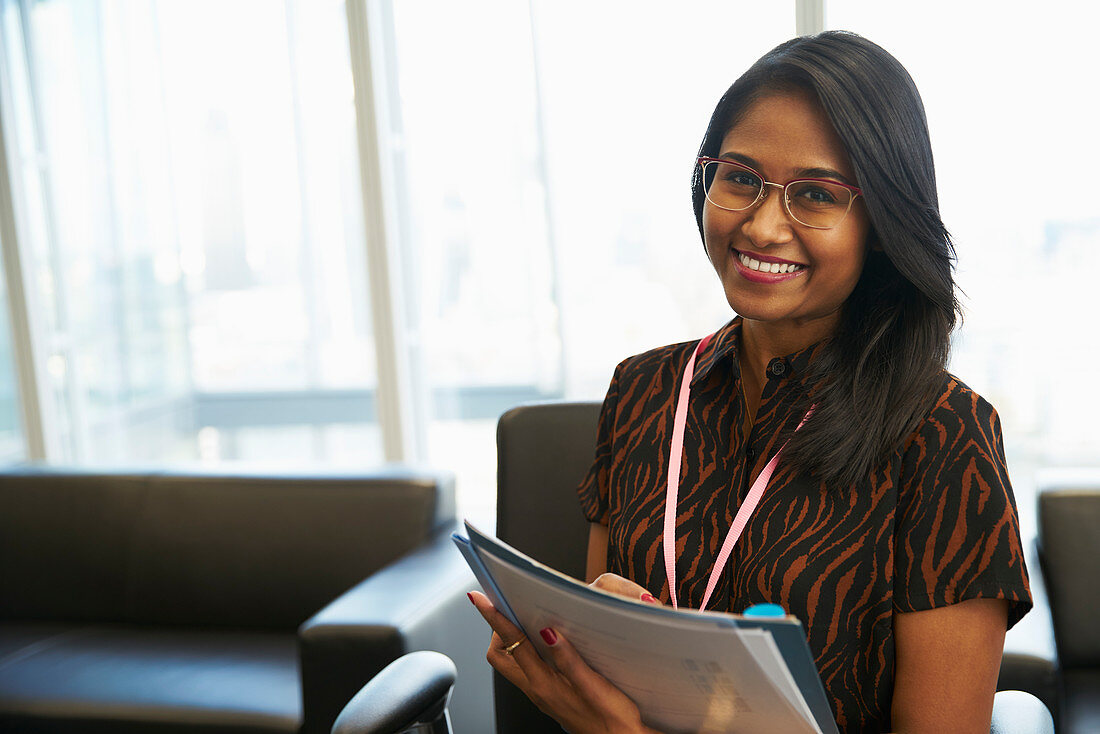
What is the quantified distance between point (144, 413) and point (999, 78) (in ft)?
9.83

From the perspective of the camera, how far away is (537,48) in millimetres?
2879

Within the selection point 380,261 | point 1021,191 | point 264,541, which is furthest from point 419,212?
point 1021,191

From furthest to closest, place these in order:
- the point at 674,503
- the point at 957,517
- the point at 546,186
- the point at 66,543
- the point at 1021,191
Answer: the point at 546,186 → the point at 66,543 → the point at 1021,191 → the point at 674,503 → the point at 957,517

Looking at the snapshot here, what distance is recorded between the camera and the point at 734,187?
1257 mm

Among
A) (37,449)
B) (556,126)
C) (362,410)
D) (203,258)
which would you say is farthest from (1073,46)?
(37,449)

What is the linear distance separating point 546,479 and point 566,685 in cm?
67

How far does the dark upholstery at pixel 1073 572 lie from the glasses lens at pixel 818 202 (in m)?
1.29

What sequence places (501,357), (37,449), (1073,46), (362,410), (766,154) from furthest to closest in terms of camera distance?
1. (37,449)
2. (362,410)
3. (501,357)
4. (1073,46)
5. (766,154)

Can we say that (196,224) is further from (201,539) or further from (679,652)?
(679,652)

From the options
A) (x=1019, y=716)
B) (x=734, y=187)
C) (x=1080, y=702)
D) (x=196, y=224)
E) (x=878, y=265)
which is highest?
(x=196, y=224)

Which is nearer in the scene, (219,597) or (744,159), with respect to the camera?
(744,159)

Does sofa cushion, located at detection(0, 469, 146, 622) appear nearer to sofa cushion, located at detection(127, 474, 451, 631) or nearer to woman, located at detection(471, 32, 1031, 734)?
sofa cushion, located at detection(127, 474, 451, 631)

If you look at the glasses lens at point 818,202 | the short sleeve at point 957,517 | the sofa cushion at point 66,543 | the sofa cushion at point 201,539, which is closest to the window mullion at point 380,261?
the sofa cushion at point 201,539

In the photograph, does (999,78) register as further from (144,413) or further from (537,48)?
(144,413)
